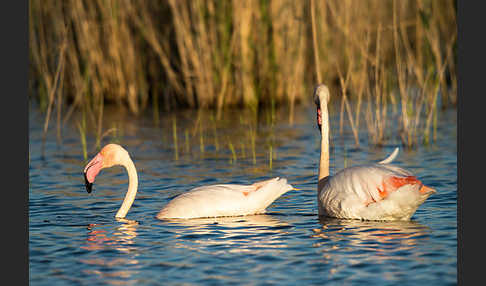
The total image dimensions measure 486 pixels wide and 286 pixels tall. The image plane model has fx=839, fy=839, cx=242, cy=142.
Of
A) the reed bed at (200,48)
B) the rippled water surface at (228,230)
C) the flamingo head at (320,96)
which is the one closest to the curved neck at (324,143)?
the flamingo head at (320,96)

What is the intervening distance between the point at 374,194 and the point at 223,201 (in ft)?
4.48

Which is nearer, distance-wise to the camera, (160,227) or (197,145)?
(160,227)

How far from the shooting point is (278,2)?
13969 millimetres

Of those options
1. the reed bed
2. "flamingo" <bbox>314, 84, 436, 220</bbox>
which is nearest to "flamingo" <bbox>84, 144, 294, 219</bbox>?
"flamingo" <bbox>314, 84, 436, 220</bbox>

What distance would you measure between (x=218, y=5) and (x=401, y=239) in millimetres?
7815

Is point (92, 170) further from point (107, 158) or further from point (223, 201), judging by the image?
point (223, 201)

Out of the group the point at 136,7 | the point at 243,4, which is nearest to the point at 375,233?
the point at 243,4

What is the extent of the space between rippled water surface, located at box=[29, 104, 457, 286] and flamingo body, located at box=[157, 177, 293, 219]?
0.11 m

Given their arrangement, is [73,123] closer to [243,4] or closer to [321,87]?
[243,4]

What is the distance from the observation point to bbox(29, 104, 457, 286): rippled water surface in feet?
19.1

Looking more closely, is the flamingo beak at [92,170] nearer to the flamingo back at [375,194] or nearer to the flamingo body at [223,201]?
the flamingo body at [223,201]

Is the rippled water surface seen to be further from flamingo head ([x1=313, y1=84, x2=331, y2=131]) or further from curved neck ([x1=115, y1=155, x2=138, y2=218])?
flamingo head ([x1=313, y1=84, x2=331, y2=131])

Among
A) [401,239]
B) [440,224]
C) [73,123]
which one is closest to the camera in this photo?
[401,239]

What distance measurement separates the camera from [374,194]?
7133mm
